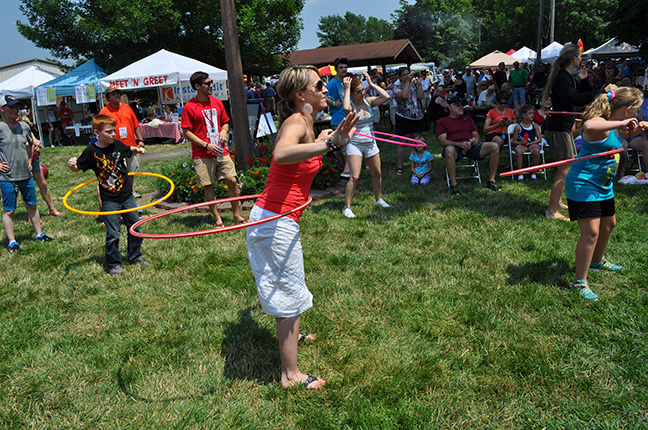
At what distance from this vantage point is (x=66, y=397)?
3295 millimetres

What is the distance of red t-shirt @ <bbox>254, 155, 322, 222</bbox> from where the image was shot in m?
3.00

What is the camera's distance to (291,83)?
9.66 feet

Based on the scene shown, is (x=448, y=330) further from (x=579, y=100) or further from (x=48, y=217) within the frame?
(x=48, y=217)

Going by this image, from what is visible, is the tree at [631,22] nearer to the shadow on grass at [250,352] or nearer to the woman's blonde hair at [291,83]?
the woman's blonde hair at [291,83]

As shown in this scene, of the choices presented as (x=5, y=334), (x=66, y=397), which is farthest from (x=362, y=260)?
(x=5, y=334)

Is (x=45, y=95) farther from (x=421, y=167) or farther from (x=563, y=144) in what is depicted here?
(x=563, y=144)

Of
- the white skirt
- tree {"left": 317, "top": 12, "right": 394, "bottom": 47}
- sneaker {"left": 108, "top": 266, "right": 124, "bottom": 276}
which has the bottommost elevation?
sneaker {"left": 108, "top": 266, "right": 124, "bottom": 276}

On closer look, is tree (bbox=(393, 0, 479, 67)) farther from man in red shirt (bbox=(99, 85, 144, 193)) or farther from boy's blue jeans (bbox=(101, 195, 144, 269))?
boy's blue jeans (bbox=(101, 195, 144, 269))

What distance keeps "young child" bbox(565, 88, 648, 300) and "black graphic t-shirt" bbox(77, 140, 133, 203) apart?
483cm

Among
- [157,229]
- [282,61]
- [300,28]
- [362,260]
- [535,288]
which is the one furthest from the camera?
[282,61]

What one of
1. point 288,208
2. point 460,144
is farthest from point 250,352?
point 460,144

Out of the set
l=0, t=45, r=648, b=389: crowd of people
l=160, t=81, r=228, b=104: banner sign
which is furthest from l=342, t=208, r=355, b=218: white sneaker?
l=160, t=81, r=228, b=104: banner sign

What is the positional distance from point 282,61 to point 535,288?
28165 millimetres

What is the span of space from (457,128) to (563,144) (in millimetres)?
2499
